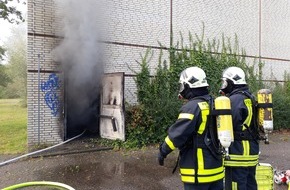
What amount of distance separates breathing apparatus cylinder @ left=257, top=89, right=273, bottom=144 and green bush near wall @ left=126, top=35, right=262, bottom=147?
177 inches

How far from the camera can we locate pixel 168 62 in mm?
9742

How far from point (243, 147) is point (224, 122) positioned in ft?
2.87

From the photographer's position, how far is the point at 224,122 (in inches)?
111

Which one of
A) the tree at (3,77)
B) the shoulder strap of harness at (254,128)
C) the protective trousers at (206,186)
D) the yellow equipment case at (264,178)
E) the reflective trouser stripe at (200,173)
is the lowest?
the yellow equipment case at (264,178)

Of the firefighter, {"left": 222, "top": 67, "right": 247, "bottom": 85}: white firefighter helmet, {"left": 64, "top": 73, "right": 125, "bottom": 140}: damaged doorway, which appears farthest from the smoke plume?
the firefighter

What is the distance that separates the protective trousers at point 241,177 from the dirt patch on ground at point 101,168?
1.39m

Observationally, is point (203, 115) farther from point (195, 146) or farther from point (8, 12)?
point (8, 12)

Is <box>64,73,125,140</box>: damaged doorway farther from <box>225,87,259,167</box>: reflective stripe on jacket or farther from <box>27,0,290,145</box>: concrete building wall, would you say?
<box>225,87,259,167</box>: reflective stripe on jacket

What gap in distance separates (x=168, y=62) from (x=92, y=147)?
4080mm

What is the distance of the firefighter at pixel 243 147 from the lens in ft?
11.3

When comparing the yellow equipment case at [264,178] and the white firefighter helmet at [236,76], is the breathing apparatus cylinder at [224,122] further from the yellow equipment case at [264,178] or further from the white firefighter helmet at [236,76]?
the yellow equipment case at [264,178]

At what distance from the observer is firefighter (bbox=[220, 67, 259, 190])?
3.45m

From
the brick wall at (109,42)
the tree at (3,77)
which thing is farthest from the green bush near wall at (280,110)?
the tree at (3,77)

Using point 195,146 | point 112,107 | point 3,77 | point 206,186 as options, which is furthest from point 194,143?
point 3,77
